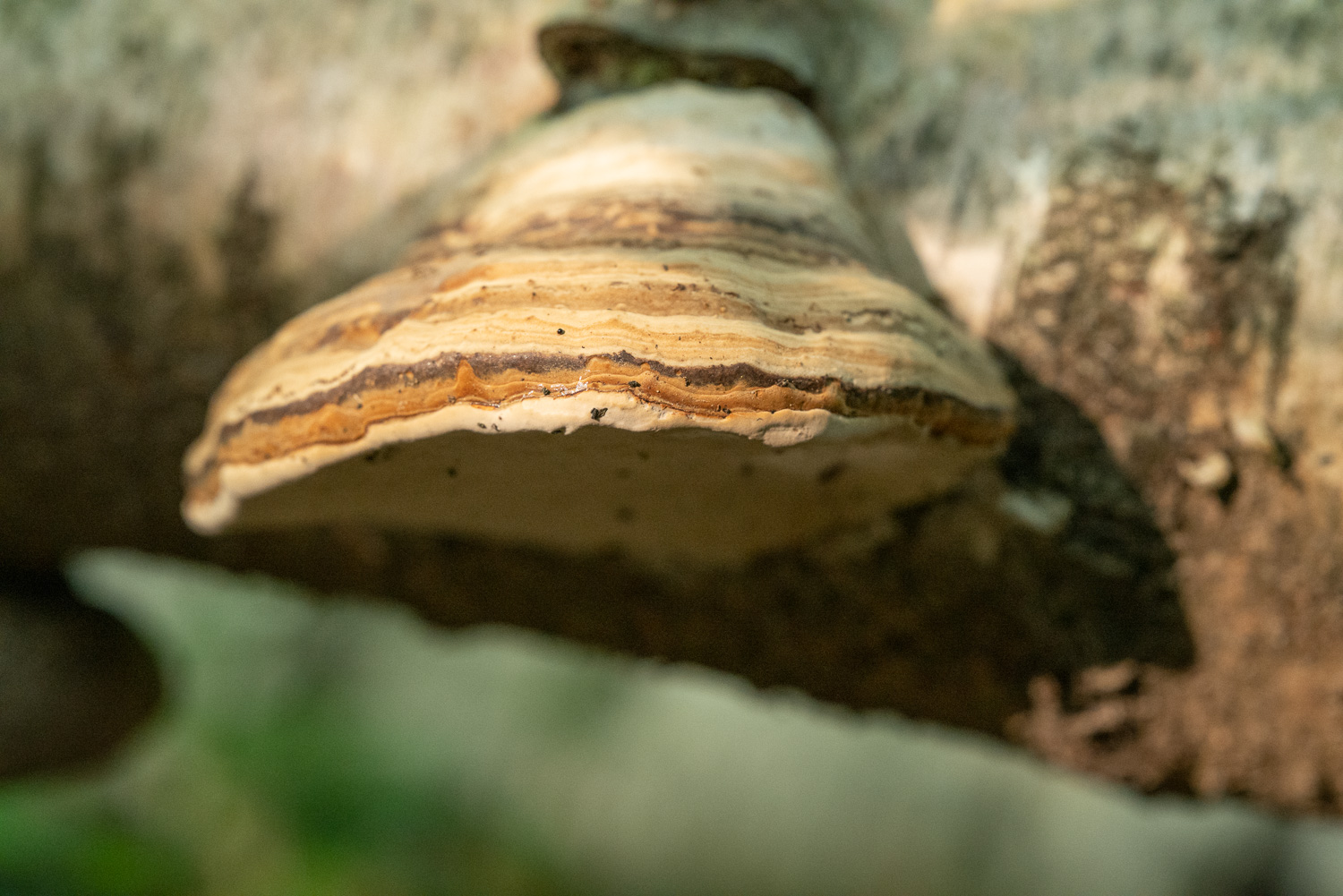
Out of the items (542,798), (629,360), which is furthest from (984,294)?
(542,798)

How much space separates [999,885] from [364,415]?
5842 mm

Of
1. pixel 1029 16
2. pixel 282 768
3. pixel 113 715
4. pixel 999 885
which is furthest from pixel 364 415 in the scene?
pixel 999 885

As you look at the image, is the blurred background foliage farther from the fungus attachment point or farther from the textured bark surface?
the fungus attachment point

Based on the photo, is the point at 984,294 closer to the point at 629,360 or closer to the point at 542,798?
the point at 629,360

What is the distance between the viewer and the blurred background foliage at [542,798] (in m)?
4.56

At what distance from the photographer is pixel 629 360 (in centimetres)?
56

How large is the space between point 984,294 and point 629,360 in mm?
571

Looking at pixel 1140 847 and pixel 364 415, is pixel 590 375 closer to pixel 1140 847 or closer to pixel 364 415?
pixel 364 415

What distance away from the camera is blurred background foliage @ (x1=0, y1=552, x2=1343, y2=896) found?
4562 mm

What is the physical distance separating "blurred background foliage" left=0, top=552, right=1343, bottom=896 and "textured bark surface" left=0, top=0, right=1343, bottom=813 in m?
2.91

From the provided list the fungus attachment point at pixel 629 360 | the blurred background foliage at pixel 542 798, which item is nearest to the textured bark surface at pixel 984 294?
the fungus attachment point at pixel 629 360

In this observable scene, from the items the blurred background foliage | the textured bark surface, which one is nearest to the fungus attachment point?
the textured bark surface

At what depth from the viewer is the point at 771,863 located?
5.64 m

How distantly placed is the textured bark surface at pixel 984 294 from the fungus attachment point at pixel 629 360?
0.52 feet
